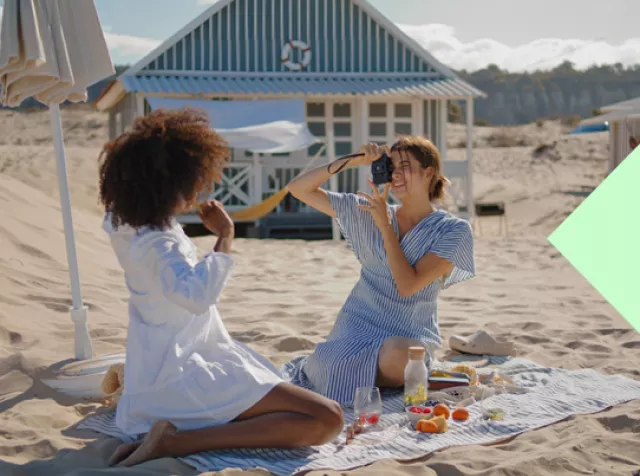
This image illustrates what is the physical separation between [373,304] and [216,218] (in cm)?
133

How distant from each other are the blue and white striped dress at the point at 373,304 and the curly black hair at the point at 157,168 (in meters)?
1.39

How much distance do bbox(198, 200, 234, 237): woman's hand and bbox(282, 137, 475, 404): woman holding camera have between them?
93 cm

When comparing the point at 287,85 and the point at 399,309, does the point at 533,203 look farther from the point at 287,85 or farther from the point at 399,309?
the point at 399,309

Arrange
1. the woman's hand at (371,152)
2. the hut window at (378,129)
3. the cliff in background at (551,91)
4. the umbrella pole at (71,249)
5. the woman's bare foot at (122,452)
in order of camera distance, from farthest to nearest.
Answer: the cliff in background at (551,91), the hut window at (378,129), the umbrella pole at (71,249), the woman's hand at (371,152), the woman's bare foot at (122,452)

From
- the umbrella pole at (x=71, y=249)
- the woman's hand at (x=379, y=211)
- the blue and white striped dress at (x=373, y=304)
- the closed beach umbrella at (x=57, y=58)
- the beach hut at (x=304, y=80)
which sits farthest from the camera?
the beach hut at (x=304, y=80)

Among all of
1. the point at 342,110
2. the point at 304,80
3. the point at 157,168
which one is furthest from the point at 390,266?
the point at 342,110

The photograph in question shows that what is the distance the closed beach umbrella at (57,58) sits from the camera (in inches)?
180

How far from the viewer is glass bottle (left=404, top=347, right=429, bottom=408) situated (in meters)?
4.10

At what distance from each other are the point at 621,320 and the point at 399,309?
276 centimetres

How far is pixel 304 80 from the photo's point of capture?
634 inches

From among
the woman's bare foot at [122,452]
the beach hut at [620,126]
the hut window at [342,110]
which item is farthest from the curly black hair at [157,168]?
the beach hut at [620,126]

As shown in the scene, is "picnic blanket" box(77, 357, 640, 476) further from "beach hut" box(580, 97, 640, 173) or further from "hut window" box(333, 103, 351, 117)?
"beach hut" box(580, 97, 640, 173)

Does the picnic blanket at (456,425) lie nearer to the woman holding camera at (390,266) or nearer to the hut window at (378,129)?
the woman holding camera at (390,266)

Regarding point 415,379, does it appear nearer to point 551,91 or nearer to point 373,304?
point 373,304
